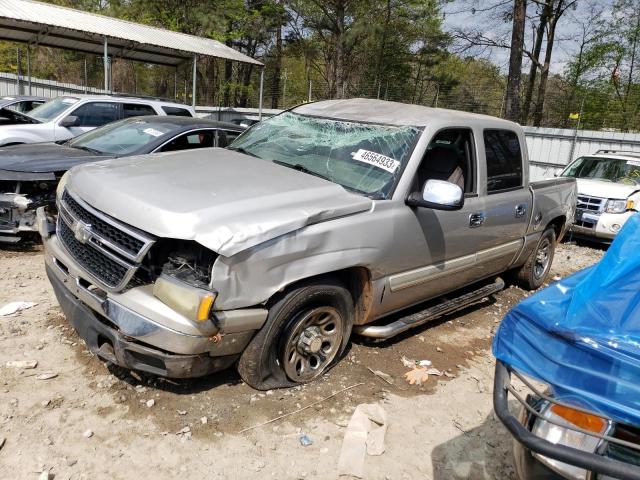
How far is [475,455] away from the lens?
3.01m

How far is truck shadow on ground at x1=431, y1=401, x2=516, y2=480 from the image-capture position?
2844 mm

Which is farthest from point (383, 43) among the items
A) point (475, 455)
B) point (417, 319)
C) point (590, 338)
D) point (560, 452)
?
point (560, 452)

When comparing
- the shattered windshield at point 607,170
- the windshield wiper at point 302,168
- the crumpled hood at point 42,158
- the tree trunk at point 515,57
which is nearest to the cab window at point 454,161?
the windshield wiper at point 302,168

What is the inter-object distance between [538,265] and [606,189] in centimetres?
359

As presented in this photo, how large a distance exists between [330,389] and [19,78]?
20.6m

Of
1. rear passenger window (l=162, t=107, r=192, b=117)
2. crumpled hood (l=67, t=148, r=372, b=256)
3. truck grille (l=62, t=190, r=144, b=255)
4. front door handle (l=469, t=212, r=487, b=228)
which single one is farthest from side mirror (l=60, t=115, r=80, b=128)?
front door handle (l=469, t=212, r=487, b=228)

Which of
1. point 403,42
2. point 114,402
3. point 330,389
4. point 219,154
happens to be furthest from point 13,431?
point 403,42

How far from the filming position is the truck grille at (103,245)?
277 centimetres

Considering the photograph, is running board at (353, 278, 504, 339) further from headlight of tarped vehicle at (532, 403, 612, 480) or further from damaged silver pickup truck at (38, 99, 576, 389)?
headlight of tarped vehicle at (532, 403, 612, 480)

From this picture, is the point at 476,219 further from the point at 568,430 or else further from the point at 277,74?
the point at 277,74

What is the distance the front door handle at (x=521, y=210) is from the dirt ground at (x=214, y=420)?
5.35 feet

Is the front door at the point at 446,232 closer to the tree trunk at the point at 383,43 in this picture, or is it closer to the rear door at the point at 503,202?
the rear door at the point at 503,202

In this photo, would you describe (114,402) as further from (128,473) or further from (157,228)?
(157,228)

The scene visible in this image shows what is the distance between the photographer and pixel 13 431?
2766 millimetres
